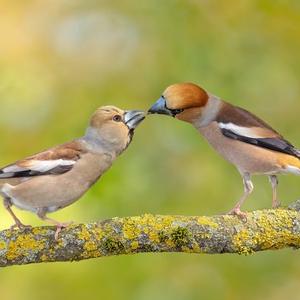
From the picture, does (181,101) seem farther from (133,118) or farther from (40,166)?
(40,166)

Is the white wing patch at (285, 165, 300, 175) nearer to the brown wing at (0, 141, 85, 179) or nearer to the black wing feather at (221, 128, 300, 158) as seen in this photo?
the black wing feather at (221, 128, 300, 158)

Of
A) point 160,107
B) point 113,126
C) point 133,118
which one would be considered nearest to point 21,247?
point 113,126

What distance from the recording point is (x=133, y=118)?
611 centimetres

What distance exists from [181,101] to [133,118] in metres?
0.53

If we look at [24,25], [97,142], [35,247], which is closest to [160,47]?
[24,25]

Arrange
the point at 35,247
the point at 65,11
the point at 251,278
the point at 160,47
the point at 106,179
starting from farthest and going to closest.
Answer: the point at 65,11 → the point at 160,47 → the point at 251,278 → the point at 106,179 → the point at 35,247

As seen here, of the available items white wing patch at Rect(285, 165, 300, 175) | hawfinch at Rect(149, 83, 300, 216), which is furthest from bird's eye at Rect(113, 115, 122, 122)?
white wing patch at Rect(285, 165, 300, 175)

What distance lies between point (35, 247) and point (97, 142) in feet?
2.82

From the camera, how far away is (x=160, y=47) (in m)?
9.73

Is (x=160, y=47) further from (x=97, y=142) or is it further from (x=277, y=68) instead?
(x=97, y=142)

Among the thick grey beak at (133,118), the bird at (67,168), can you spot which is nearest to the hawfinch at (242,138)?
the thick grey beak at (133,118)

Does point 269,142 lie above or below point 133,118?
below

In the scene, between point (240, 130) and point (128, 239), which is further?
point (240, 130)

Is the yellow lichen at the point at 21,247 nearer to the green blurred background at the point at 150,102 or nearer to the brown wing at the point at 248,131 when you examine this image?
the brown wing at the point at 248,131
